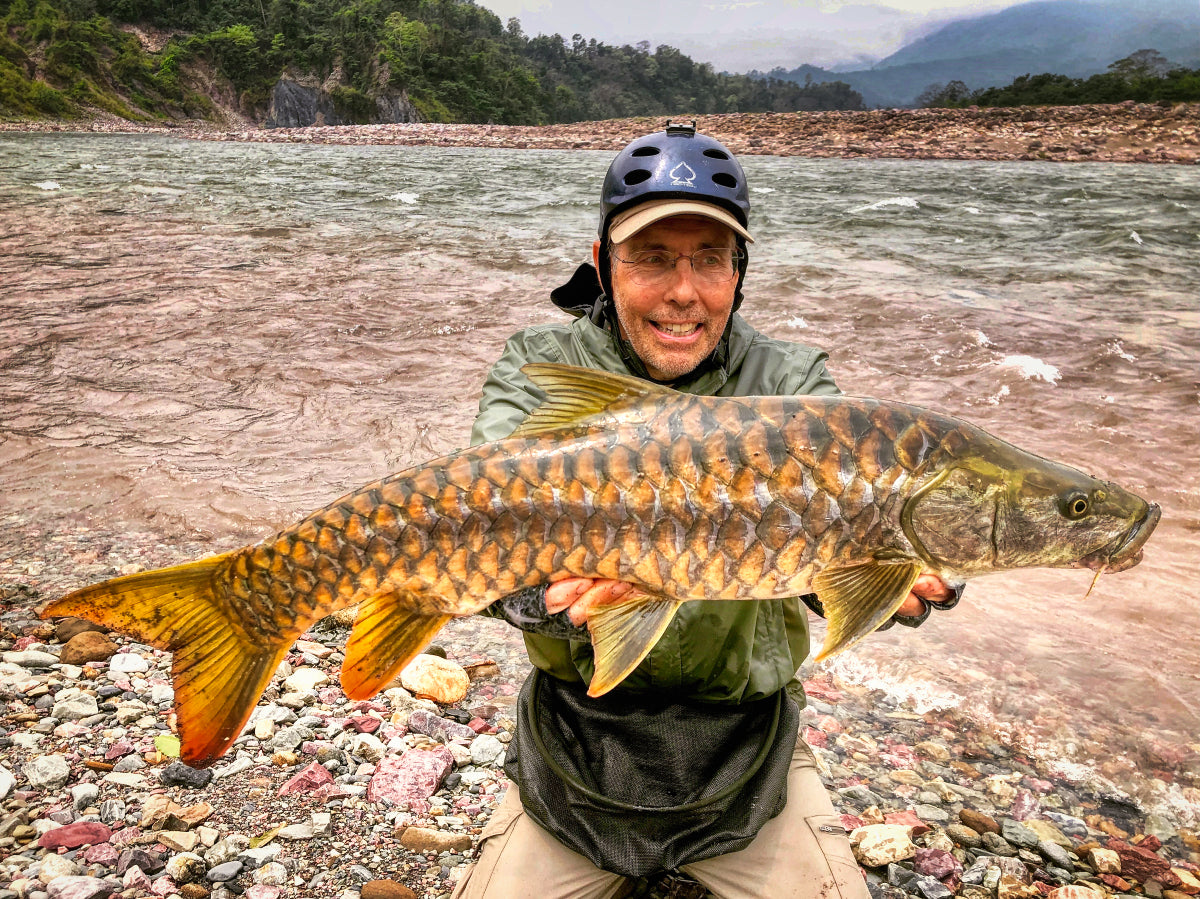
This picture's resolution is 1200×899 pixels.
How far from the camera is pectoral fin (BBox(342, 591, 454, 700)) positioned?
2467 mm

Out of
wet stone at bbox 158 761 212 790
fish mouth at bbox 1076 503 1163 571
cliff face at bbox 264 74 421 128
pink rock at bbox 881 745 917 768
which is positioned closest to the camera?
fish mouth at bbox 1076 503 1163 571

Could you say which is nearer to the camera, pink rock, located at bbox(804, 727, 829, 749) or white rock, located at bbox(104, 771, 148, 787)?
white rock, located at bbox(104, 771, 148, 787)

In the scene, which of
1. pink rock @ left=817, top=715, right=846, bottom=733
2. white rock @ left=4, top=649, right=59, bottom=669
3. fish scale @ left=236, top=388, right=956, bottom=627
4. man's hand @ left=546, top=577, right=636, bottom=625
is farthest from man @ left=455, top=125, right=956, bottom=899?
white rock @ left=4, top=649, right=59, bottom=669

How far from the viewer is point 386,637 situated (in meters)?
2.48

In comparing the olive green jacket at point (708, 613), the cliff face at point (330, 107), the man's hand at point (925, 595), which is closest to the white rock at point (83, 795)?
the olive green jacket at point (708, 613)

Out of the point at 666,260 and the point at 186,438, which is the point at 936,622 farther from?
the point at 186,438

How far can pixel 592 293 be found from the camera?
3.81 m

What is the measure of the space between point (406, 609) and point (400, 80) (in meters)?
93.9

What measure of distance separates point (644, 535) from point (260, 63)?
99754 mm

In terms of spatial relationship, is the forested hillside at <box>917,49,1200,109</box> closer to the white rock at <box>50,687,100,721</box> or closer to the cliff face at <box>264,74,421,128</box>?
the cliff face at <box>264,74,421,128</box>

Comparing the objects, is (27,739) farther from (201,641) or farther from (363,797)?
(201,641)

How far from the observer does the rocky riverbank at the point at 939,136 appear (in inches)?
1468

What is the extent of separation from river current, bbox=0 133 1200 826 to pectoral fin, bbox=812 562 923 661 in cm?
214

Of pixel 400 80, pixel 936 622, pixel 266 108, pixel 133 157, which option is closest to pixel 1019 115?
pixel 133 157
